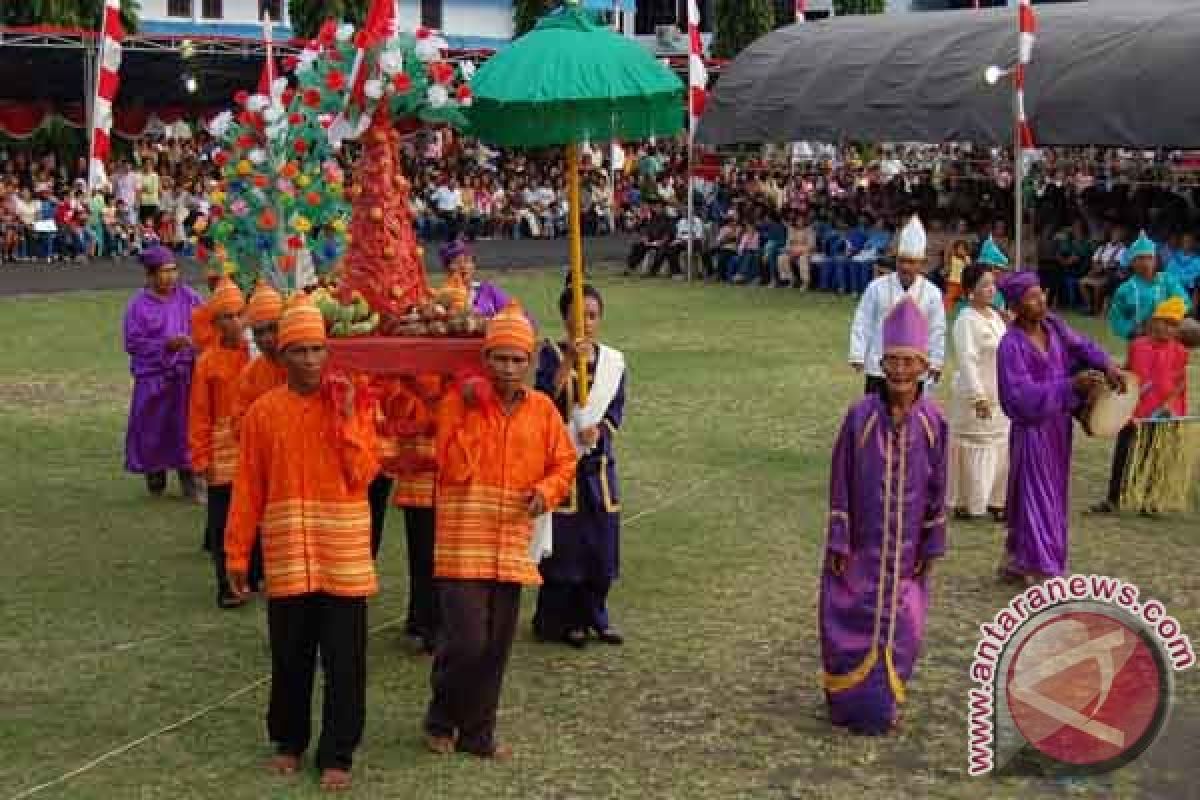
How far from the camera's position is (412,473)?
757 centimetres

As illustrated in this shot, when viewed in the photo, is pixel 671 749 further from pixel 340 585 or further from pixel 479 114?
pixel 479 114

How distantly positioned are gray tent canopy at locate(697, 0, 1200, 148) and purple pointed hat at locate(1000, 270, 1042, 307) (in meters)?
13.2

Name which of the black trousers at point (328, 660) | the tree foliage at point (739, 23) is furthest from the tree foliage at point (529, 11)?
the black trousers at point (328, 660)

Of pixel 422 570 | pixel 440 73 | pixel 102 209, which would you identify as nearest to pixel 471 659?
pixel 422 570

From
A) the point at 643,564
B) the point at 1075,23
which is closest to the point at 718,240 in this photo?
the point at 1075,23

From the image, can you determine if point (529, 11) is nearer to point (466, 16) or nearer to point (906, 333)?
point (466, 16)

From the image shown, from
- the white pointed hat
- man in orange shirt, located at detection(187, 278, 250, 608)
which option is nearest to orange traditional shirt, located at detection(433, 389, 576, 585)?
man in orange shirt, located at detection(187, 278, 250, 608)

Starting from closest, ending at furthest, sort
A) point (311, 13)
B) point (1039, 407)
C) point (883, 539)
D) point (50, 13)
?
point (883, 539) < point (1039, 407) < point (50, 13) < point (311, 13)

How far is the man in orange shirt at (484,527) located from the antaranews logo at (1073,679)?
171 centimetres

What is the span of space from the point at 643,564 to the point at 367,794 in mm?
3638

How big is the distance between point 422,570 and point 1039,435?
316 centimetres

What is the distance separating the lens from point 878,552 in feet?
22.6

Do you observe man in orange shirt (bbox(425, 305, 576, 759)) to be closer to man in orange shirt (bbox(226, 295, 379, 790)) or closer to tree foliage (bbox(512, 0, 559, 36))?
man in orange shirt (bbox(226, 295, 379, 790))

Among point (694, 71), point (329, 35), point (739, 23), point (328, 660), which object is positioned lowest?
point (328, 660)
